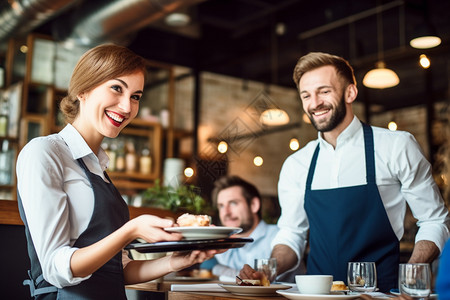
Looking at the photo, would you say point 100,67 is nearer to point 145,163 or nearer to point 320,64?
point 320,64

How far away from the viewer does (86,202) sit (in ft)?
5.28

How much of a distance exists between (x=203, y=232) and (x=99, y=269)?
353mm

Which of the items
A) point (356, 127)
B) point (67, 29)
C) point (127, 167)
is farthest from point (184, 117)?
point (356, 127)

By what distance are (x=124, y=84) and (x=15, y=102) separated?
172 inches

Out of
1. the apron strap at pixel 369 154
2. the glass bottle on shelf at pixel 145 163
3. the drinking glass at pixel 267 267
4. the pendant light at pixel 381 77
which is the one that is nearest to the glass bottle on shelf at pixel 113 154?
the glass bottle on shelf at pixel 145 163

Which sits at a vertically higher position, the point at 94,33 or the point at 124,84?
the point at 94,33

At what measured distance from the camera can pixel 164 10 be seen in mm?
4387

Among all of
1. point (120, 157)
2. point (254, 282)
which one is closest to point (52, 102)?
point (120, 157)

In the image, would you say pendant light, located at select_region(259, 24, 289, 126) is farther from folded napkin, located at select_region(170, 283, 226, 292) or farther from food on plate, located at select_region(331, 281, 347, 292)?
food on plate, located at select_region(331, 281, 347, 292)

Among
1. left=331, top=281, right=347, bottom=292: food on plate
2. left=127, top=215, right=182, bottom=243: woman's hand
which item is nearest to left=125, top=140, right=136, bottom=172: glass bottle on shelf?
left=331, top=281, right=347, bottom=292: food on plate

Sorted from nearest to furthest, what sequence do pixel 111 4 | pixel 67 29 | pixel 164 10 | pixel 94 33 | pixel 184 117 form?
1. pixel 164 10
2. pixel 111 4
3. pixel 94 33
4. pixel 67 29
5. pixel 184 117

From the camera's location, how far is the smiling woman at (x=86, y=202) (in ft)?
4.79

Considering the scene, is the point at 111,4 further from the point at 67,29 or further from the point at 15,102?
the point at 15,102

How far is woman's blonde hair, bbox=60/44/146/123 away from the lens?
67.4 inches
